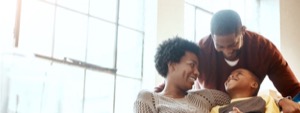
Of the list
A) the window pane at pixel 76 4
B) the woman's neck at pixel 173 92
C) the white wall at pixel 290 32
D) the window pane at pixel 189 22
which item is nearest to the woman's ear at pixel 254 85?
the woman's neck at pixel 173 92

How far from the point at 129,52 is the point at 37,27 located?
0.63 metres

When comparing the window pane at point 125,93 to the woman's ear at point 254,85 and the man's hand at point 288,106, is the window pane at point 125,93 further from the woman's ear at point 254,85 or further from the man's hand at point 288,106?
the man's hand at point 288,106

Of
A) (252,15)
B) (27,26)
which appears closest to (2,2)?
(27,26)

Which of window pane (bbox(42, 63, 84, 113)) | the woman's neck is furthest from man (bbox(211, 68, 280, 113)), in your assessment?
window pane (bbox(42, 63, 84, 113))

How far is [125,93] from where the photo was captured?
272 cm

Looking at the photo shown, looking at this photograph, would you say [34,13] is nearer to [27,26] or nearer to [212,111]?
[27,26]

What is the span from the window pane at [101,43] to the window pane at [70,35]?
5 cm

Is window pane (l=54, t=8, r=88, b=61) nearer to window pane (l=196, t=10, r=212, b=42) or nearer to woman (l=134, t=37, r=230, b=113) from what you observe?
woman (l=134, t=37, r=230, b=113)

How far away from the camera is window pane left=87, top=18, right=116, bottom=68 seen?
257 cm

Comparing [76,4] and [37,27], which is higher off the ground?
[76,4]

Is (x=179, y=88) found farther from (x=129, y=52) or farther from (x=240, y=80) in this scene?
(x=129, y=52)

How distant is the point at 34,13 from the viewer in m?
2.29

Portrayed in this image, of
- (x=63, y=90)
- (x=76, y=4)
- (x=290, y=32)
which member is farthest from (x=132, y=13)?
(x=290, y=32)

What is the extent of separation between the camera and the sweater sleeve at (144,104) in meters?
1.67
